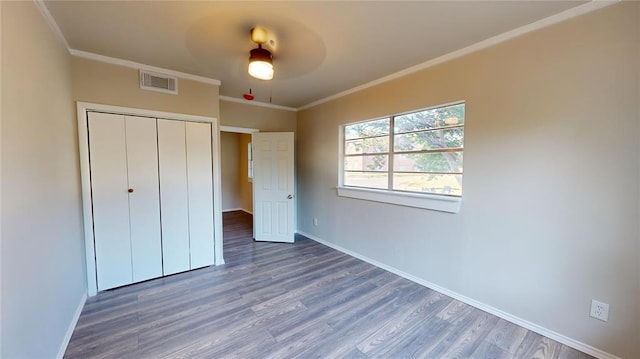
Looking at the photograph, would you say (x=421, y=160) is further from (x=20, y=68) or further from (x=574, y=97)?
(x=20, y=68)

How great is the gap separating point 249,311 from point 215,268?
1.19 meters

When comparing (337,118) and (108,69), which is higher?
(108,69)

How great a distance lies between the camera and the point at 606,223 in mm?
1715

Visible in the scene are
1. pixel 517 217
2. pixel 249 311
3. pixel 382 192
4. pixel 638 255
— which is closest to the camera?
pixel 638 255

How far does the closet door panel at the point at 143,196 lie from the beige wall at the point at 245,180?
3892 mm

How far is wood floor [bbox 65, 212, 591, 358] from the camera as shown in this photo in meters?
1.85

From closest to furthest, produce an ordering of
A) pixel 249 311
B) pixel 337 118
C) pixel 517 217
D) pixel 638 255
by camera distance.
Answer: pixel 638 255 < pixel 517 217 < pixel 249 311 < pixel 337 118

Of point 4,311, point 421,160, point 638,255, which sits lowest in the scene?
point 4,311

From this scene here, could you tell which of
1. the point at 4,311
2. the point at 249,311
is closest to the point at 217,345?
the point at 249,311

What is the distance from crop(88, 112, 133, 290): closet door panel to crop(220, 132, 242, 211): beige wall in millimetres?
4275

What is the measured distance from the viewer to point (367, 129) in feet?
11.7

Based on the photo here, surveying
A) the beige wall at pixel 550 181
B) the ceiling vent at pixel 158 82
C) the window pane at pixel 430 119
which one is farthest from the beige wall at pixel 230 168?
the beige wall at pixel 550 181

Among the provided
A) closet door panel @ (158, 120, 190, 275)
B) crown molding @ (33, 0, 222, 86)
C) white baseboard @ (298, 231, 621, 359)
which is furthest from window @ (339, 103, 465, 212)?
closet door panel @ (158, 120, 190, 275)

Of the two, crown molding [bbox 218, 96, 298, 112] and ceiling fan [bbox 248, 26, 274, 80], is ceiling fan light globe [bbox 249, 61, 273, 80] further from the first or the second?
crown molding [bbox 218, 96, 298, 112]
